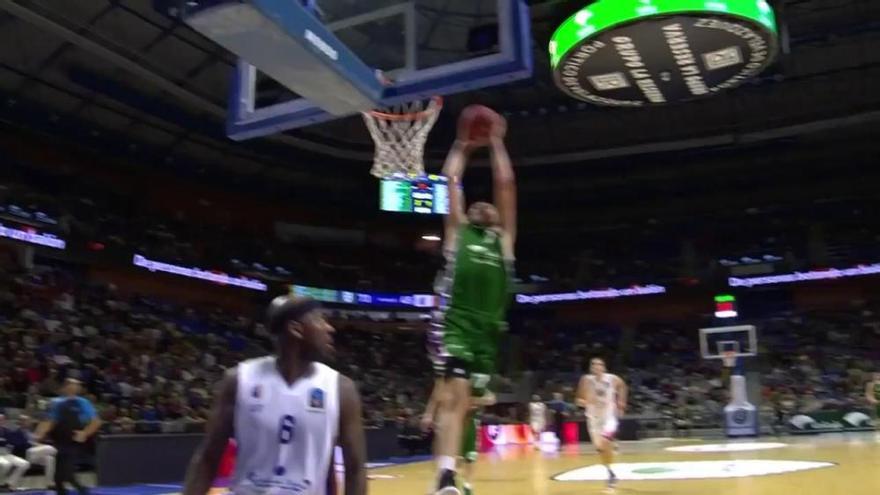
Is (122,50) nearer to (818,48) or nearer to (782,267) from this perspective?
(818,48)

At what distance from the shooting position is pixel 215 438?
83.3 inches

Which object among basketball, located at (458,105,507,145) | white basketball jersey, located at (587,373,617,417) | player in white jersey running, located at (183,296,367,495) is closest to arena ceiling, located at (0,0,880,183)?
white basketball jersey, located at (587,373,617,417)

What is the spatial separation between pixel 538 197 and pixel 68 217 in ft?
52.2

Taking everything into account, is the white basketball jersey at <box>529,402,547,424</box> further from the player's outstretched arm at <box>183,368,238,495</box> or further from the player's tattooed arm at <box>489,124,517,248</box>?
the player's outstretched arm at <box>183,368,238,495</box>

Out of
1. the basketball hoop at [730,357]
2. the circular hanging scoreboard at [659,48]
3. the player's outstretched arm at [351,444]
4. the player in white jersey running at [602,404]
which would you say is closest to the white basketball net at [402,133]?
the circular hanging scoreboard at [659,48]

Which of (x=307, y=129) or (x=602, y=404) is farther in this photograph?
(x=307, y=129)

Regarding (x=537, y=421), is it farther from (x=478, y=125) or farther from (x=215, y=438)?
(x=215, y=438)

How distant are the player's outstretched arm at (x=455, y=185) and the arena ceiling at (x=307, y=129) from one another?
10202mm

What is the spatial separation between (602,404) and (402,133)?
390 centimetres

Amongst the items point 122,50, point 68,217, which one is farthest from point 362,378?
point 122,50

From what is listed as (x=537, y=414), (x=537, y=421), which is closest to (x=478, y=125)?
(x=537, y=421)

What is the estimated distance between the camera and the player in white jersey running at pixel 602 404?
7500mm

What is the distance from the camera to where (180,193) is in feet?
81.8

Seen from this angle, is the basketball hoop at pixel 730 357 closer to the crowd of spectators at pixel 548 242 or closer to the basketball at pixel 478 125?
the crowd of spectators at pixel 548 242
